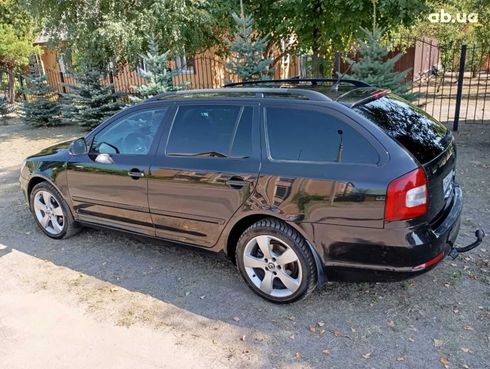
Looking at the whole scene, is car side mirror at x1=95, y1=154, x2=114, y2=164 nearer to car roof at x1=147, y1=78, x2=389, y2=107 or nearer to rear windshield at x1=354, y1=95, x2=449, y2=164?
car roof at x1=147, y1=78, x2=389, y2=107

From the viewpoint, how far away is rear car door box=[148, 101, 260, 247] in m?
3.38

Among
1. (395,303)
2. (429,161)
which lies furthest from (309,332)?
(429,161)

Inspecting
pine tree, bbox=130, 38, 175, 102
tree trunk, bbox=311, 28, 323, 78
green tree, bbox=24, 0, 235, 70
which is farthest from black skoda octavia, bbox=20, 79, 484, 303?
tree trunk, bbox=311, 28, 323, 78

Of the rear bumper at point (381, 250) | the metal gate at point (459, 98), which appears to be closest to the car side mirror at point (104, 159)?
the rear bumper at point (381, 250)

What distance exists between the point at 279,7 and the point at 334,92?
7845mm

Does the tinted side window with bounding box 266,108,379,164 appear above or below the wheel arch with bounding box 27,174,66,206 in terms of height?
above

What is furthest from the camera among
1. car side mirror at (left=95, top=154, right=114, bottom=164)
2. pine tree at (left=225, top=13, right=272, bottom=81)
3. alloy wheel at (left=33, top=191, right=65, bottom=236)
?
pine tree at (left=225, top=13, right=272, bottom=81)

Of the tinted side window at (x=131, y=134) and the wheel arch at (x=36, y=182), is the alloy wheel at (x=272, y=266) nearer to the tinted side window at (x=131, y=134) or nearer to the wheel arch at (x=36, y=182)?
the tinted side window at (x=131, y=134)

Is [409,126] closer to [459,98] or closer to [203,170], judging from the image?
[203,170]

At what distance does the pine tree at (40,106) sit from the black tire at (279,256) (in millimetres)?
11864

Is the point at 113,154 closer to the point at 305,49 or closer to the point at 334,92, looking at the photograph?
the point at 334,92

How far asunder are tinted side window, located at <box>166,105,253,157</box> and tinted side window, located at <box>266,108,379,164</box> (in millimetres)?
229

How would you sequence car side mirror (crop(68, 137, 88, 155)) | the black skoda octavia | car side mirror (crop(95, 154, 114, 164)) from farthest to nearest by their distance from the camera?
car side mirror (crop(68, 137, 88, 155)) < car side mirror (crop(95, 154, 114, 164)) < the black skoda octavia

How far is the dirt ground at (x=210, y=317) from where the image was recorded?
9.44 feet
